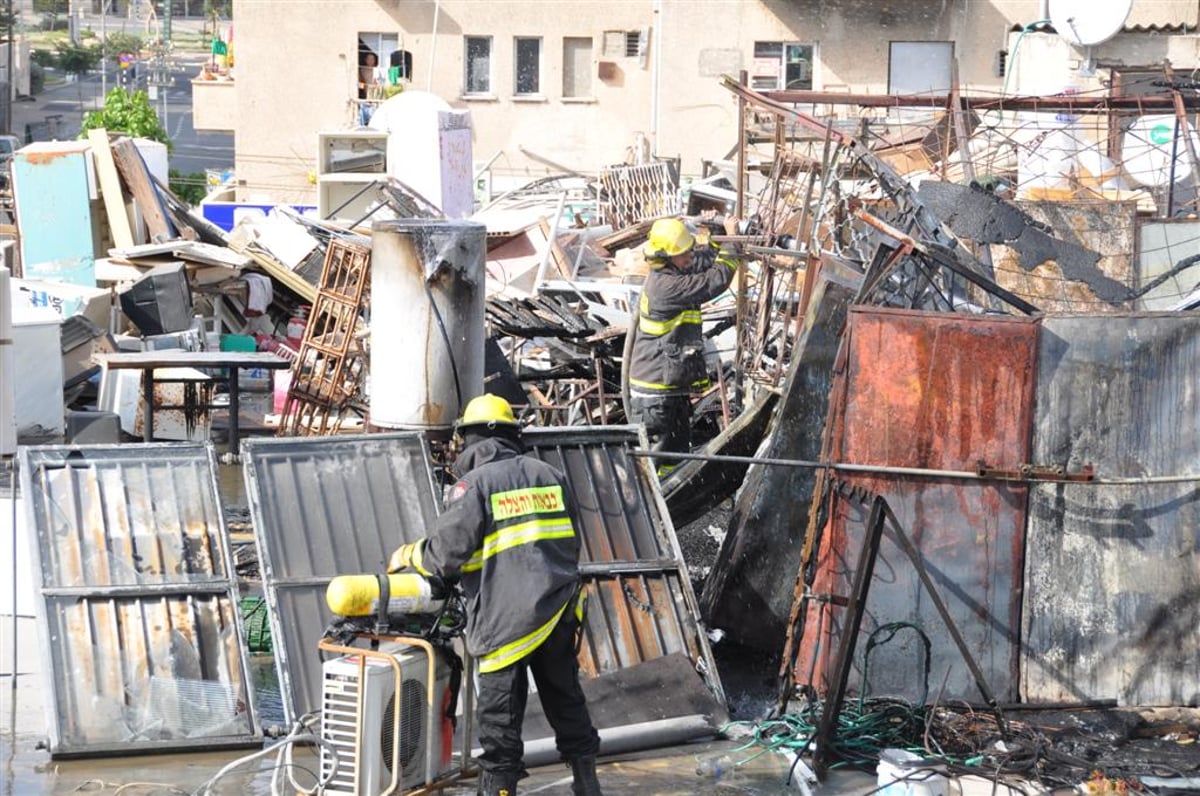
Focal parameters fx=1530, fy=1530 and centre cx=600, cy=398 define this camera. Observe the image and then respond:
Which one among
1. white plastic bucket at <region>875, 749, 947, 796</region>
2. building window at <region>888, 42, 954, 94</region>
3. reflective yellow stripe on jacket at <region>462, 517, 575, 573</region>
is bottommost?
white plastic bucket at <region>875, 749, 947, 796</region>

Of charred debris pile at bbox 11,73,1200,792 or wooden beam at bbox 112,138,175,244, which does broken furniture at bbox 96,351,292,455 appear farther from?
wooden beam at bbox 112,138,175,244

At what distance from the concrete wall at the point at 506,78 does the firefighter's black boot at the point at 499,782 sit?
26.0m

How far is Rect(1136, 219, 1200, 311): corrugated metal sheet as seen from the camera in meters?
10.6

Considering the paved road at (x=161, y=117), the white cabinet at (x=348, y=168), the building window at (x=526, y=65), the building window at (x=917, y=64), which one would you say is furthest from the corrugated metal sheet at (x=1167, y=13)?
the paved road at (x=161, y=117)

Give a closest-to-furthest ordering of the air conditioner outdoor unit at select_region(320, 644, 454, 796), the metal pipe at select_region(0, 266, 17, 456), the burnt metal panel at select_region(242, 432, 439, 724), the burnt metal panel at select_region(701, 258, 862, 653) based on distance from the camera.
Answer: the air conditioner outdoor unit at select_region(320, 644, 454, 796)
the burnt metal panel at select_region(242, 432, 439, 724)
the metal pipe at select_region(0, 266, 17, 456)
the burnt metal panel at select_region(701, 258, 862, 653)

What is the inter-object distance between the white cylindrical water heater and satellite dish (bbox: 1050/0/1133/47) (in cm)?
894

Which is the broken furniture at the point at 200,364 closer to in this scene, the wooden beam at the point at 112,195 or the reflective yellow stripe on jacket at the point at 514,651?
the reflective yellow stripe on jacket at the point at 514,651

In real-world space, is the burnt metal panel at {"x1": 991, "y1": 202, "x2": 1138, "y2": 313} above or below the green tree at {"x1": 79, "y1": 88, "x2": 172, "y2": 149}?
below

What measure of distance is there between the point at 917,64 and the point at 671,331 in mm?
22648

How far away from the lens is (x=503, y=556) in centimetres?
554

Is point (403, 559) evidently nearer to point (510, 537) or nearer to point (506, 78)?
point (510, 537)

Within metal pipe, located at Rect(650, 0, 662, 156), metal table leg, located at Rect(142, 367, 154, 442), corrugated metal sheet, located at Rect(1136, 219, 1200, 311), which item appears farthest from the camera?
metal pipe, located at Rect(650, 0, 662, 156)

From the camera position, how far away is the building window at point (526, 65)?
32.4 m

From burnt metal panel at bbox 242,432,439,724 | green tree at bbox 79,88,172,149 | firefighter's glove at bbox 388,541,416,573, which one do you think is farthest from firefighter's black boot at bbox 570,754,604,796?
green tree at bbox 79,88,172,149
